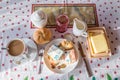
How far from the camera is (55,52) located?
0.92 metres

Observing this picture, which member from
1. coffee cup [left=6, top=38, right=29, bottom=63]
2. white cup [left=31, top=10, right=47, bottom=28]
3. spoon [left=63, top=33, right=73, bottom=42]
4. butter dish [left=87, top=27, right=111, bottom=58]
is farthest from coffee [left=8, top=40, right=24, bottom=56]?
butter dish [left=87, top=27, right=111, bottom=58]

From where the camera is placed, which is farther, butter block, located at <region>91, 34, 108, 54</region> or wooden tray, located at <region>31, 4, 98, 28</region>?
wooden tray, located at <region>31, 4, 98, 28</region>

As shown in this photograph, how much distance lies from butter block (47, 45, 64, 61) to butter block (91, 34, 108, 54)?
160 millimetres

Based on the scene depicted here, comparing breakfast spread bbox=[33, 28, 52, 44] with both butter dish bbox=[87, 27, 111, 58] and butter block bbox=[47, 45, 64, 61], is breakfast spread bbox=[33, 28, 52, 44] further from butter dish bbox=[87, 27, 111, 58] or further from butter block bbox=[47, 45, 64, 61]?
butter dish bbox=[87, 27, 111, 58]

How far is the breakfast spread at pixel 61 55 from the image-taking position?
916 millimetres

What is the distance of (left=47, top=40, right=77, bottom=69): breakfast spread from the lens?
3.00ft

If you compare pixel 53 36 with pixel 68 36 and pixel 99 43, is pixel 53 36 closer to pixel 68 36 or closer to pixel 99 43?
pixel 68 36

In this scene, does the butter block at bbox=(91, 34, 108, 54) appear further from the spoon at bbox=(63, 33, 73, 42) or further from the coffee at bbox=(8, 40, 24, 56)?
the coffee at bbox=(8, 40, 24, 56)

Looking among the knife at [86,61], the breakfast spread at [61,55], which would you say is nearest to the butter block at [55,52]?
the breakfast spread at [61,55]

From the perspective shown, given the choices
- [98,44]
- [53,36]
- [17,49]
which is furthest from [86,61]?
[17,49]

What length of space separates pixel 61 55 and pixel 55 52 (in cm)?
3

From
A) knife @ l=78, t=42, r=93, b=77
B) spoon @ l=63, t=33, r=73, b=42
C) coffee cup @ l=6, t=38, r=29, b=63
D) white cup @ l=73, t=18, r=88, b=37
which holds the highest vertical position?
white cup @ l=73, t=18, r=88, b=37

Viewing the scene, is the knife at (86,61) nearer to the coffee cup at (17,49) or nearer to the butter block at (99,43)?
the butter block at (99,43)

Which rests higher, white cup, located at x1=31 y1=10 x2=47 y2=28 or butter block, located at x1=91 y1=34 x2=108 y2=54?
white cup, located at x1=31 y1=10 x2=47 y2=28
